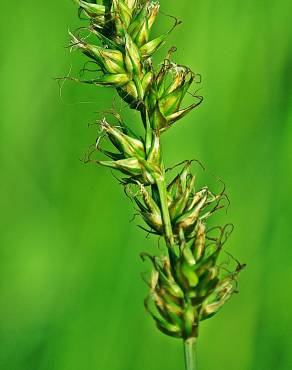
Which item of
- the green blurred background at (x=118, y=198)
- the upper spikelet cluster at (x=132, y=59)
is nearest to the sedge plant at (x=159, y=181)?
the upper spikelet cluster at (x=132, y=59)

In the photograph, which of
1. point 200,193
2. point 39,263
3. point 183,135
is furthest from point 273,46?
point 200,193

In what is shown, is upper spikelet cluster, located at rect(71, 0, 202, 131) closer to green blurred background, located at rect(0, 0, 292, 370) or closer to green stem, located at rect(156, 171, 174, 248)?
green stem, located at rect(156, 171, 174, 248)

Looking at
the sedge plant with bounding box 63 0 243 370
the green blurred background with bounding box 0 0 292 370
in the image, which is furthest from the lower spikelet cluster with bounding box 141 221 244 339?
the green blurred background with bounding box 0 0 292 370

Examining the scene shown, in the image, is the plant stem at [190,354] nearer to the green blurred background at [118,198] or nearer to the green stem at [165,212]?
the green stem at [165,212]

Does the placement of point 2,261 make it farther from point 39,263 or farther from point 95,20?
point 95,20

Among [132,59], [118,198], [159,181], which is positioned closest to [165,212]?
[159,181]

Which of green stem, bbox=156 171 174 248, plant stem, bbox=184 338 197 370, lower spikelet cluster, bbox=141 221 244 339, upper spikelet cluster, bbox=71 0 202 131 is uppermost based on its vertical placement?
upper spikelet cluster, bbox=71 0 202 131

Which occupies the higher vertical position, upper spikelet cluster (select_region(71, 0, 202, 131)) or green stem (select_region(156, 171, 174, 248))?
upper spikelet cluster (select_region(71, 0, 202, 131))
